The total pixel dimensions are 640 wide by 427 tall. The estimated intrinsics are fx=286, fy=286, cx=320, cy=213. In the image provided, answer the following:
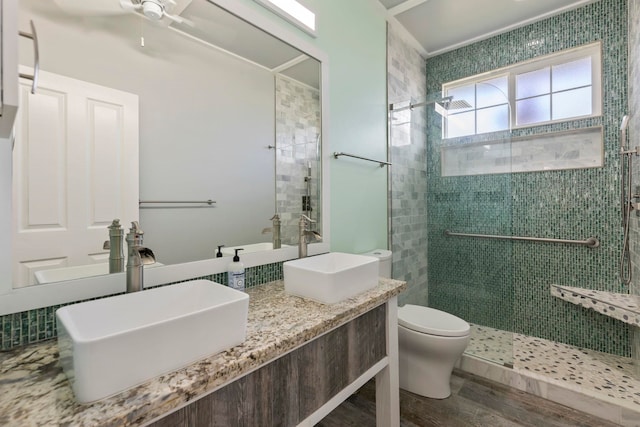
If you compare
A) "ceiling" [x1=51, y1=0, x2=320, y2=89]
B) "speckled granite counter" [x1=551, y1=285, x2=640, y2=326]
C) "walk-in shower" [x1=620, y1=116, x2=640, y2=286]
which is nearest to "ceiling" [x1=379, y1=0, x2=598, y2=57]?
"walk-in shower" [x1=620, y1=116, x2=640, y2=286]

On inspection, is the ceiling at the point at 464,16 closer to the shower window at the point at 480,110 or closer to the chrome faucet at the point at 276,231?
the shower window at the point at 480,110

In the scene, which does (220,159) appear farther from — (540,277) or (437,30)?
(540,277)

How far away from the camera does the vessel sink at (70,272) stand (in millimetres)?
850

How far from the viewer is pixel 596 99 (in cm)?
233

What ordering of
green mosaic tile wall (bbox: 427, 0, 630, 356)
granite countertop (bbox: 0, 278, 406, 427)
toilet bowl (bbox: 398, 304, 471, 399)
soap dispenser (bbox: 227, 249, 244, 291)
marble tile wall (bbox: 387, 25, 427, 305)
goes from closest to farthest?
granite countertop (bbox: 0, 278, 406, 427), soap dispenser (bbox: 227, 249, 244, 291), toilet bowl (bbox: 398, 304, 471, 399), green mosaic tile wall (bbox: 427, 0, 630, 356), marble tile wall (bbox: 387, 25, 427, 305)

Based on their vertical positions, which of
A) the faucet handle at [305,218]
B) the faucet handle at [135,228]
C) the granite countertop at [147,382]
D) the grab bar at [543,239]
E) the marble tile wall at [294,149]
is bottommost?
the granite countertop at [147,382]

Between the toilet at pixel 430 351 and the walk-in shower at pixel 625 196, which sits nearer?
the toilet at pixel 430 351

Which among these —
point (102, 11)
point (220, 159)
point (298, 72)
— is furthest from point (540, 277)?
point (102, 11)

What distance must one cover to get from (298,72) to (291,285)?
1178mm

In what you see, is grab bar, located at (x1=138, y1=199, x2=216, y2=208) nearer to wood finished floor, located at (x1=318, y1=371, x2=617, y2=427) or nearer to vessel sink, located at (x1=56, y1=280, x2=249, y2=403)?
vessel sink, located at (x1=56, y1=280, x2=249, y2=403)

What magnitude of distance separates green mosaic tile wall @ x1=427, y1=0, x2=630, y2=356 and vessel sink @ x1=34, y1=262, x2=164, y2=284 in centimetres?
268

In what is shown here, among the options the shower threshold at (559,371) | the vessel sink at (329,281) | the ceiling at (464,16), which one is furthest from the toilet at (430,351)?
the ceiling at (464,16)

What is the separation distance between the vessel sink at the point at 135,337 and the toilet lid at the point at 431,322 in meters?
1.37

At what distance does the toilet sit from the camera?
5.74ft
